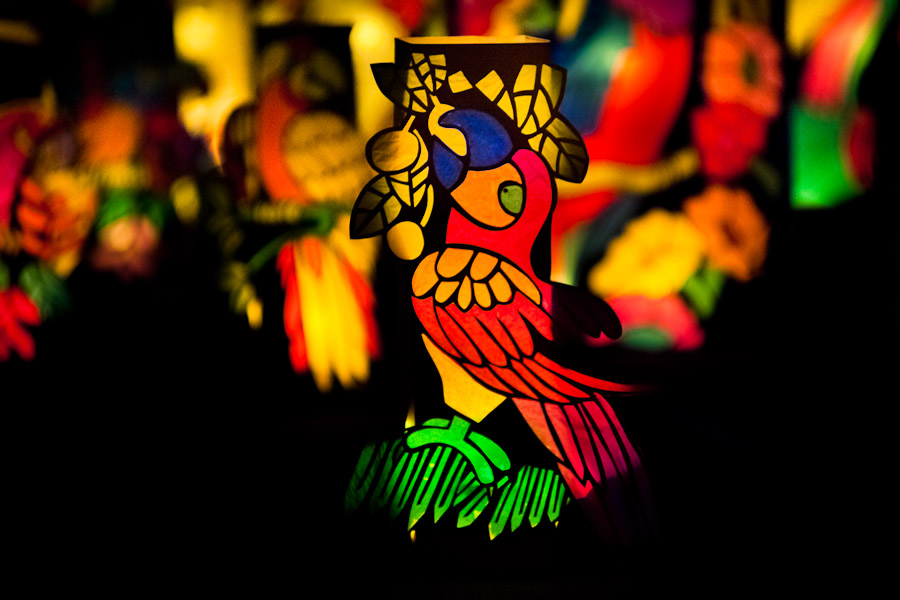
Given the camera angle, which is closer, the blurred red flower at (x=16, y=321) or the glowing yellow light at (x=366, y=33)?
the glowing yellow light at (x=366, y=33)

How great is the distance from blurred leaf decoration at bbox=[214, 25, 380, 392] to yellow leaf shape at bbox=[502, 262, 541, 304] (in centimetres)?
34

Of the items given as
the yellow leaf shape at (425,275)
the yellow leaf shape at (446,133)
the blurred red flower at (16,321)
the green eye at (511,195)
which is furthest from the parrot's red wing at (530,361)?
the blurred red flower at (16,321)

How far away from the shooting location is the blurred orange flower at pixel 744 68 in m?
1.47

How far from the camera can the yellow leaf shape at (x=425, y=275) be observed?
4.92 ft

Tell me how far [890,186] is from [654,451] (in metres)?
0.92

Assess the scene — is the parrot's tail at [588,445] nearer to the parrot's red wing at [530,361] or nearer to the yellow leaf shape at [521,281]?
the parrot's red wing at [530,361]

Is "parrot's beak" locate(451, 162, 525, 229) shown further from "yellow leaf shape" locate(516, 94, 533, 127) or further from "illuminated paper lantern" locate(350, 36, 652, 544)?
"yellow leaf shape" locate(516, 94, 533, 127)

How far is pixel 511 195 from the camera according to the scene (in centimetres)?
149

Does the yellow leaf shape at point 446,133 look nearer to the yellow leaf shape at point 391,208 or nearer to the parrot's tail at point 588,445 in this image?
the yellow leaf shape at point 391,208

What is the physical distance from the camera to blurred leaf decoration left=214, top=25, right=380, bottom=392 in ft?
4.78

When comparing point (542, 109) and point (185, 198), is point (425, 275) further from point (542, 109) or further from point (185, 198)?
point (185, 198)

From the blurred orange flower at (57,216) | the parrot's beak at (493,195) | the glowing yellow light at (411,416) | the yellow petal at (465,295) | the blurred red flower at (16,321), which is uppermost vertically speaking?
the parrot's beak at (493,195)

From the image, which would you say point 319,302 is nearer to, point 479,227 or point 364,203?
point 364,203

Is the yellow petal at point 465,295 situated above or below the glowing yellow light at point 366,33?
below
